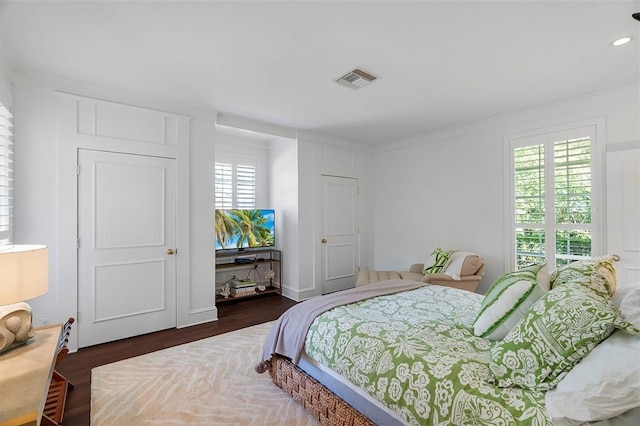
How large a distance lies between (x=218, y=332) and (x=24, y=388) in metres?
2.09

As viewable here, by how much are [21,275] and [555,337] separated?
8.51ft

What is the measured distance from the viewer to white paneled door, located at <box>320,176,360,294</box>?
4.89 metres

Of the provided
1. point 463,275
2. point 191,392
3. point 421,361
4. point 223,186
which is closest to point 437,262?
point 463,275

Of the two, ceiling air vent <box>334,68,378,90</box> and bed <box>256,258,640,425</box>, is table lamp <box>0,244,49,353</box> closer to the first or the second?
bed <box>256,258,640,425</box>

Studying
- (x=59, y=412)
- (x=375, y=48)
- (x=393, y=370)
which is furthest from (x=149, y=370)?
(x=375, y=48)

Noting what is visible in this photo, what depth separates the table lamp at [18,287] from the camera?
4.99 feet

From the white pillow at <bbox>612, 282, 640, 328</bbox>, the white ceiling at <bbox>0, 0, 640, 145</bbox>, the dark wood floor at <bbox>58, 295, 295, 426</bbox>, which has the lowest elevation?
the dark wood floor at <bbox>58, 295, 295, 426</bbox>

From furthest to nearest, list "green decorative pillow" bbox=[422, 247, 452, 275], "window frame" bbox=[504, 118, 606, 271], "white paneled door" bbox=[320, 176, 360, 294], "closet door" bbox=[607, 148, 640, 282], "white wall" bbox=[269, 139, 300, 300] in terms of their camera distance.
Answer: "white paneled door" bbox=[320, 176, 360, 294]
"white wall" bbox=[269, 139, 300, 300]
"green decorative pillow" bbox=[422, 247, 452, 275]
"window frame" bbox=[504, 118, 606, 271]
"closet door" bbox=[607, 148, 640, 282]

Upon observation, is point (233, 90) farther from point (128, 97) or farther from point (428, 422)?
point (428, 422)

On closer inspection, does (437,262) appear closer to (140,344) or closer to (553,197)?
(553,197)

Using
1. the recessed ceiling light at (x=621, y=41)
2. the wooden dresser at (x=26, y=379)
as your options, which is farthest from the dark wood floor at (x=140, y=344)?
the recessed ceiling light at (x=621, y=41)

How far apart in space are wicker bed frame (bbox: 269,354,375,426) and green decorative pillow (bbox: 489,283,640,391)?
29.5 inches

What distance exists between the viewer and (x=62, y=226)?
279cm

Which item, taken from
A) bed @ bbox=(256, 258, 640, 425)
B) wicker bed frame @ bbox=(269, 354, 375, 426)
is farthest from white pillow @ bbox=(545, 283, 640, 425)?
wicker bed frame @ bbox=(269, 354, 375, 426)
